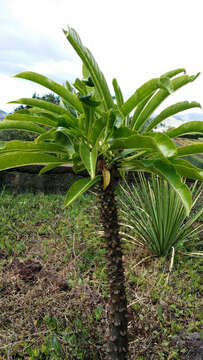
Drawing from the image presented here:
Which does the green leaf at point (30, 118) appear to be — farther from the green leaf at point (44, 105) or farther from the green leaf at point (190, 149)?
the green leaf at point (190, 149)

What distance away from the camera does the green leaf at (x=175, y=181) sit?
1049mm

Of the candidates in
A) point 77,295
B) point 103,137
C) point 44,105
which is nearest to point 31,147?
point 44,105

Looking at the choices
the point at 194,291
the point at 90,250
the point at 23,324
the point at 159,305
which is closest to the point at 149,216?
the point at 90,250

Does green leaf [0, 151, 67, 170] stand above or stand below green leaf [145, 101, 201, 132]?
below

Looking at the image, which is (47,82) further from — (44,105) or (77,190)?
(77,190)

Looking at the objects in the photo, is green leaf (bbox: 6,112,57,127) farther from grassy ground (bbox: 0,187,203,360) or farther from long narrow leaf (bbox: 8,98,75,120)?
grassy ground (bbox: 0,187,203,360)

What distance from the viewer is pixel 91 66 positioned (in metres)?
1.15

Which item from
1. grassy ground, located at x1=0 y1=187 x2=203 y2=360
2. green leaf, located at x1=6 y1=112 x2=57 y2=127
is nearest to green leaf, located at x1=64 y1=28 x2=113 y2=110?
green leaf, located at x1=6 y1=112 x2=57 y2=127

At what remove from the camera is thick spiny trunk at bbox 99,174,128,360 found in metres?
1.43

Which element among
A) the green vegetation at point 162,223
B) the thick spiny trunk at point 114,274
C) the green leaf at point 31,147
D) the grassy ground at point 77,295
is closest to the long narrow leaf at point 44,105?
the green leaf at point 31,147

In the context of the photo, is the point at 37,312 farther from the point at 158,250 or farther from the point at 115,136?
the point at 115,136

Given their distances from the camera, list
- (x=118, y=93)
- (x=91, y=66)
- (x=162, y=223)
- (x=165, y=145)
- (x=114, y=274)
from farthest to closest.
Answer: (x=162, y=223), (x=114, y=274), (x=118, y=93), (x=91, y=66), (x=165, y=145)

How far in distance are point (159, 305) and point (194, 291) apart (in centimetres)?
51

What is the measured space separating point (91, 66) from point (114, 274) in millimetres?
997
